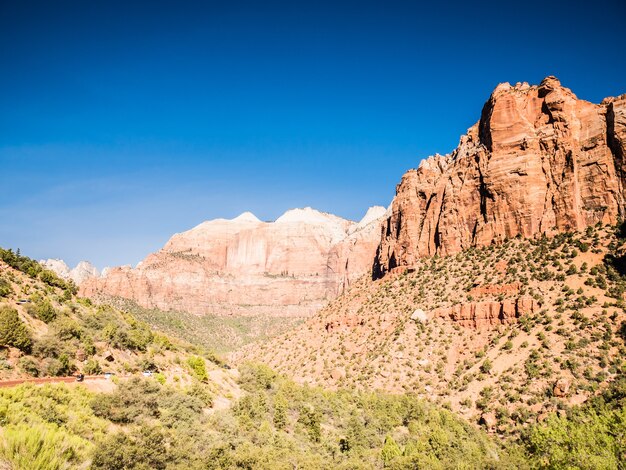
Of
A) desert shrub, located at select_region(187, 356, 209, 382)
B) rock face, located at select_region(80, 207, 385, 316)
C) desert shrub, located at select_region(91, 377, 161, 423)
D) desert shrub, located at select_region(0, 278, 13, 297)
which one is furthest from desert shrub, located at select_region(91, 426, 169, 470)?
rock face, located at select_region(80, 207, 385, 316)

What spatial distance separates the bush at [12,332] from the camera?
71.1 feet

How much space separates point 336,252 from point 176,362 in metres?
160

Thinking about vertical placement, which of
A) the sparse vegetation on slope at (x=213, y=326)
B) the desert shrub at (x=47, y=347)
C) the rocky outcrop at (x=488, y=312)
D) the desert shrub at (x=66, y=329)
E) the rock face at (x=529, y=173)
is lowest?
the sparse vegetation on slope at (x=213, y=326)

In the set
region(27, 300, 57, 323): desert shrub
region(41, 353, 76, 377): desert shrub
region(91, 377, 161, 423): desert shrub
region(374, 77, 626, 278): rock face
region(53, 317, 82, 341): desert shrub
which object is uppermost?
region(374, 77, 626, 278): rock face

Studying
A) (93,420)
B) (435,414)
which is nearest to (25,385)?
(93,420)

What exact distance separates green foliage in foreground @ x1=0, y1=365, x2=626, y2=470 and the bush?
6771mm

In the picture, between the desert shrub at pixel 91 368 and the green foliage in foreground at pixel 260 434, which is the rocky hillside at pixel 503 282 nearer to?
the green foliage in foreground at pixel 260 434

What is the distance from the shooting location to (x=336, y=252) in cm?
19512

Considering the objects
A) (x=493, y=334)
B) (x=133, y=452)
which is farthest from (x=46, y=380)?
(x=493, y=334)

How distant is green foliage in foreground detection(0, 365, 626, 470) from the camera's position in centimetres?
1279

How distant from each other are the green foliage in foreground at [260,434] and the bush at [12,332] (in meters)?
6.77

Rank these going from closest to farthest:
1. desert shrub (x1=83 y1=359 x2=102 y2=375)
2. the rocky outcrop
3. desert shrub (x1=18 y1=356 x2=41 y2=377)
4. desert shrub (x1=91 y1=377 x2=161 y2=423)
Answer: desert shrub (x1=91 y1=377 x2=161 y2=423), desert shrub (x1=18 y1=356 x2=41 y2=377), desert shrub (x1=83 y1=359 x2=102 y2=375), the rocky outcrop

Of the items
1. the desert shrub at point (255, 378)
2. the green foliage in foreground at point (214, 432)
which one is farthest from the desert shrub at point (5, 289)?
the desert shrub at point (255, 378)

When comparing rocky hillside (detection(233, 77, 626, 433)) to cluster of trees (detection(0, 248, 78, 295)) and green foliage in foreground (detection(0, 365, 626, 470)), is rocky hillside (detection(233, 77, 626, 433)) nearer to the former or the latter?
green foliage in foreground (detection(0, 365, 626, 470))
